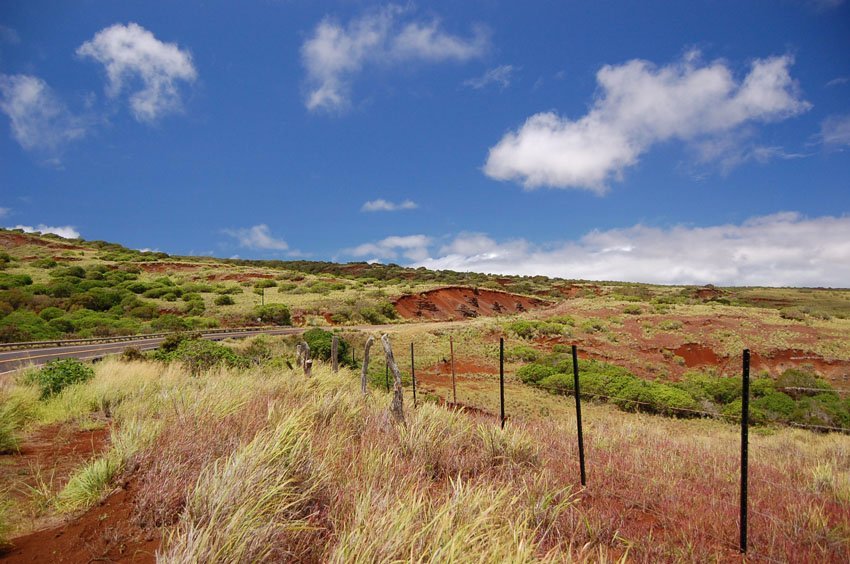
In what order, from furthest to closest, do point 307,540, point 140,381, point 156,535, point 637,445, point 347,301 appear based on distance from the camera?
1. point 347,301
2. point 140,381
3. point 637,445
4. point 156,535
5. point 307,540


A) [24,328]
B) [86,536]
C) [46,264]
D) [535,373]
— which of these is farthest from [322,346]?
[46,264]

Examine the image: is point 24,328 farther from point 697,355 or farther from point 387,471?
point 697,355

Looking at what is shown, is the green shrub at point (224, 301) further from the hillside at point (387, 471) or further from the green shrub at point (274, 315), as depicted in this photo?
the hillside at point (387, 471)

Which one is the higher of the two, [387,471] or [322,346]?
[387,471]

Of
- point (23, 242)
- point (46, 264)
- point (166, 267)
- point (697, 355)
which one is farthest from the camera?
point (23, 242)

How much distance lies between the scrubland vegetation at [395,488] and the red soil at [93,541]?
0.23ft

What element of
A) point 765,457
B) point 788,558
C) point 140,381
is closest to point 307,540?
point 788,558

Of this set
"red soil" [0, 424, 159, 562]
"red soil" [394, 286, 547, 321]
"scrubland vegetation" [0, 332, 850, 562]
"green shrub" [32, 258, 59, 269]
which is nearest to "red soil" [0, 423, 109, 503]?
"red soil" [0, 424, 159, 562]

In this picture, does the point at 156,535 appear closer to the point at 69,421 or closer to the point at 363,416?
the point at 363,416

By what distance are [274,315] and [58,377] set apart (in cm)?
3176

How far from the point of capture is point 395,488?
4543 millimetres

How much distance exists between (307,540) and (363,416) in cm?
421

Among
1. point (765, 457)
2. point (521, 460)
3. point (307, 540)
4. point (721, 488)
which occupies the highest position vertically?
point (307, 540)

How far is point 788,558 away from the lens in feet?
14.9
